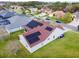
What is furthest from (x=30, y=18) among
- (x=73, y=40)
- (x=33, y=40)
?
(x=73, y=40)

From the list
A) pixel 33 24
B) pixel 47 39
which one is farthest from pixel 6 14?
pixel 47 39

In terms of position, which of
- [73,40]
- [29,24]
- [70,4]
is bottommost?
[73,40]

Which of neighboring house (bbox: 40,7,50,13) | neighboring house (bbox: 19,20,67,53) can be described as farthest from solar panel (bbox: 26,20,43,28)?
neighboring house (bbox: 40,7,50,13)

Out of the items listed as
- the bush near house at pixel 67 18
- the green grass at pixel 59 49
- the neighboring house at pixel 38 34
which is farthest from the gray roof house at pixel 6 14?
the bush near house at pixel 67 18

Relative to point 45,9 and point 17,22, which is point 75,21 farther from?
point 17,22

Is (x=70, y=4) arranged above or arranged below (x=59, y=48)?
above

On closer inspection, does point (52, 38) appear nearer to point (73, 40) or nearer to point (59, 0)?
point (73, 40)
